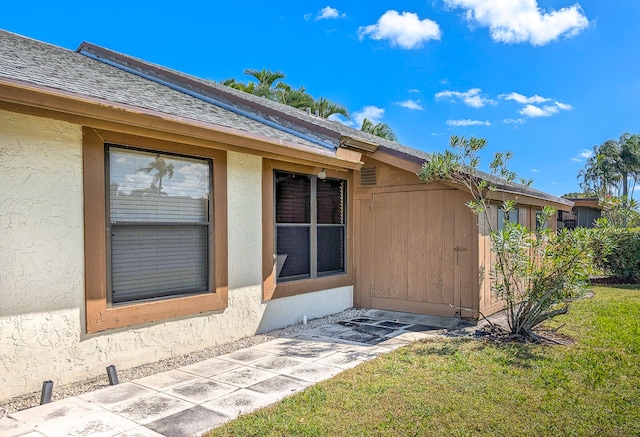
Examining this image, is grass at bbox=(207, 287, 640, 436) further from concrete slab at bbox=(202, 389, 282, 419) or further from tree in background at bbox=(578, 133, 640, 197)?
tree in background at bbox=(578, 133, 640, 197)

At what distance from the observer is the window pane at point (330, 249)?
24.5 ft

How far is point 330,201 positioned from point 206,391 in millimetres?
4393

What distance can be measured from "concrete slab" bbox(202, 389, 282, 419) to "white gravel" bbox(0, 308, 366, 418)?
122cm

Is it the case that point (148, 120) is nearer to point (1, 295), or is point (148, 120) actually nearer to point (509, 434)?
point (1, 295)

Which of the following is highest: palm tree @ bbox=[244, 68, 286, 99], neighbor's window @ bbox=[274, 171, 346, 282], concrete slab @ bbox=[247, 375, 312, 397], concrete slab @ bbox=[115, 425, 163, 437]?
palm tree @ bbox=[244, 68, 286, 99]

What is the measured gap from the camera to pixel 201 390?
4.03 meters

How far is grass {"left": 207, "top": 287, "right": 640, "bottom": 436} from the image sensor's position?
319 cm

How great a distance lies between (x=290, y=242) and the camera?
6883mm

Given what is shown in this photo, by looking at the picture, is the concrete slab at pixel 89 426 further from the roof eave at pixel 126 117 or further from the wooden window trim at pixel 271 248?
the wooden window trim at pixel 271 248

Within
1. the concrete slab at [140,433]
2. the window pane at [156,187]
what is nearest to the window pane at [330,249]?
the window pane at [156,187]

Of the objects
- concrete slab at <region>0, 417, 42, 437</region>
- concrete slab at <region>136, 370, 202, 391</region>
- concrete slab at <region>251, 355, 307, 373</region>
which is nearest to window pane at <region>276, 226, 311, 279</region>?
concrete slab at <region>251, 355, 307, 373</region>

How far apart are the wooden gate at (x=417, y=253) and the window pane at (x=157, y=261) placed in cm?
345

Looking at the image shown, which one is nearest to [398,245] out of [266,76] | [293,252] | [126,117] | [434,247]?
[434,247]

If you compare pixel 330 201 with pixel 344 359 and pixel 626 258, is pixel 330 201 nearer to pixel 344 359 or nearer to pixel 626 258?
pixel 344 359
